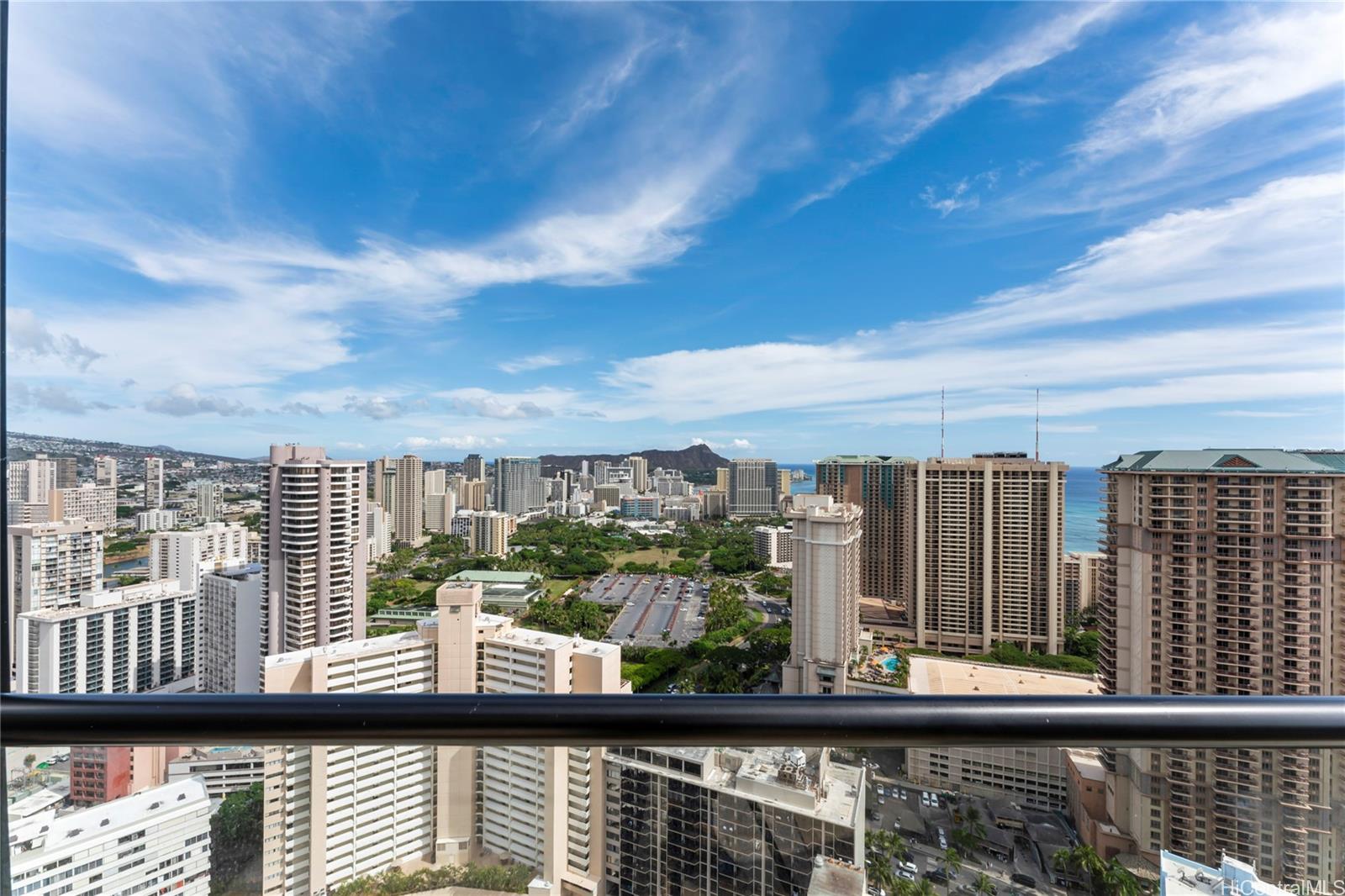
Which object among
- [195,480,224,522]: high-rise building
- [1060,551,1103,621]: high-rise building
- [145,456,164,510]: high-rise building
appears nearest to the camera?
[145,456,164,510]: high-rise building

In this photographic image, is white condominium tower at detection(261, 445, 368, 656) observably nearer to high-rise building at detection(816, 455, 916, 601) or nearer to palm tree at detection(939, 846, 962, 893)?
palm tree at detection(939, 846, 962, 893)

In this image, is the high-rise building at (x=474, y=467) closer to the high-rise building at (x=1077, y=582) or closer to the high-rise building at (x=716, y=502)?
the high-rise building at (x=716, y=502)

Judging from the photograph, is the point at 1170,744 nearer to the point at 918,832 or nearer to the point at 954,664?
the point at 918,832

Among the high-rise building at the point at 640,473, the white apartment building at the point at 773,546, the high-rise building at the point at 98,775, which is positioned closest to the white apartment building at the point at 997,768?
the high-rise building at the point at 98,775

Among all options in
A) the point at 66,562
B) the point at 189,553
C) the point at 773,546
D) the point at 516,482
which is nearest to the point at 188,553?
the point at 189,553

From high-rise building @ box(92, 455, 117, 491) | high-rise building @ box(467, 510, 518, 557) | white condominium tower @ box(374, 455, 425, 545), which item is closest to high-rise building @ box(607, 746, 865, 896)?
high-rise building @ box(92, 455, 117, 491)
